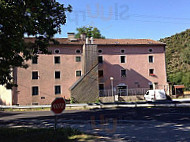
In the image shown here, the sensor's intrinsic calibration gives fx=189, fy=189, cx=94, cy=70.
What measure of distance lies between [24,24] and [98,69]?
2556 centimetres

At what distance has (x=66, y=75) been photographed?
3119cm

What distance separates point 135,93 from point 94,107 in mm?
12313

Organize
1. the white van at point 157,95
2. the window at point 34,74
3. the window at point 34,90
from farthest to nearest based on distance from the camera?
1. the window at point 34,74
2. the window at point 34,90
3. the white van at point 157,95

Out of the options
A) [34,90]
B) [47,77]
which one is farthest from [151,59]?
[34,90]

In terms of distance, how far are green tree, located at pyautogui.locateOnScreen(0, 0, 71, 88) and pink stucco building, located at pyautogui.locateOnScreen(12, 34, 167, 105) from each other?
67.4 ft

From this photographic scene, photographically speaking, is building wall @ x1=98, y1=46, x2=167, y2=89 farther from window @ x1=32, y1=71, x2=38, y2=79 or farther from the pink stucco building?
window @ x1=32, y1=71, x2=38, y2=79

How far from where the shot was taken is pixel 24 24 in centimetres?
716

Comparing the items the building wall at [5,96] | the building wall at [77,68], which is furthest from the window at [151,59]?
the building wall at [5,96]

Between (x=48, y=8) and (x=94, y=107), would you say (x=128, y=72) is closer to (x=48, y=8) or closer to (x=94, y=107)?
(x=94, y=107)

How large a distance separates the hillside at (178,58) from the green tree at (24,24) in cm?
4698

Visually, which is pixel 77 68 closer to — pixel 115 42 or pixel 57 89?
pixel 57 89

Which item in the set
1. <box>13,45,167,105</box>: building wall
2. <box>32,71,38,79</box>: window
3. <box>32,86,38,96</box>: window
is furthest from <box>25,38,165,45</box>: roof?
<box>32,86,38,96</box>: window

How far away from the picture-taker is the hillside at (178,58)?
53.6 meters

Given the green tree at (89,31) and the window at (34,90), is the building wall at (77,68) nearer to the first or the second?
the window at (34,90)
